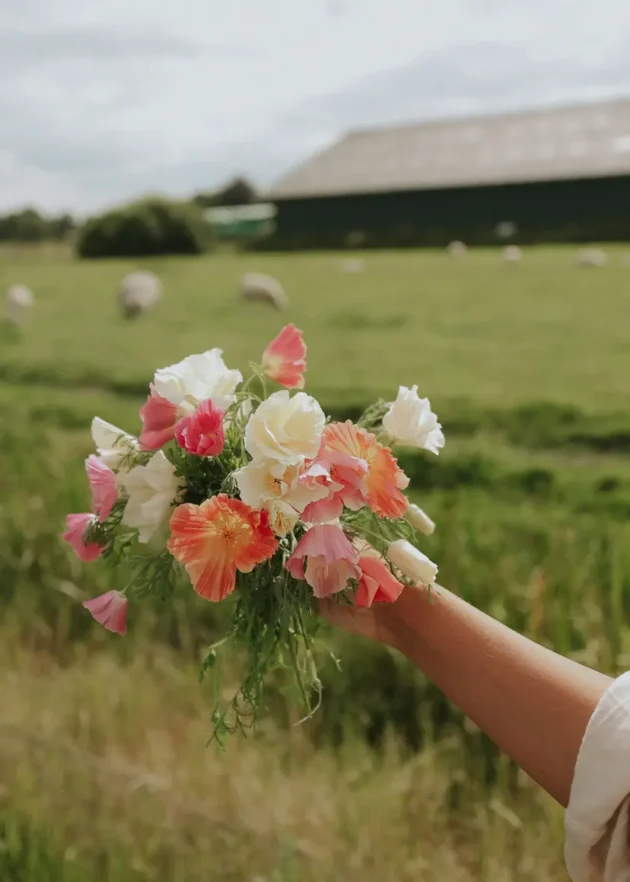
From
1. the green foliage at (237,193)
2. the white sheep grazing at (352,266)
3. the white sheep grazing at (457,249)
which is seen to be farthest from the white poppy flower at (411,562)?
the green foliage at (237,193)

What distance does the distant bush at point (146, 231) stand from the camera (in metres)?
9.46

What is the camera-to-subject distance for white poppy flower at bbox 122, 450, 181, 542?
2.61 feet

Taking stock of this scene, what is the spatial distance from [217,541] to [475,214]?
330 inches

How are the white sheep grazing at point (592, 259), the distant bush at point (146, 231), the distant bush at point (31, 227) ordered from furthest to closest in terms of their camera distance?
the distant bush at point (146, 231) → the distant bush at point (31, 227) → the white sheep grazing at point (592, 259)

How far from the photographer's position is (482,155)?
8.52 metres

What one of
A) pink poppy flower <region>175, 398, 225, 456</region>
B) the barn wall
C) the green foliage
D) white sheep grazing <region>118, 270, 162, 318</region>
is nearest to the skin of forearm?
pink poppy flower <region>175, 398, 225, 456</region>

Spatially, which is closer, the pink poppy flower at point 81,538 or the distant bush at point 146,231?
the pink poppy flower at point 81,538

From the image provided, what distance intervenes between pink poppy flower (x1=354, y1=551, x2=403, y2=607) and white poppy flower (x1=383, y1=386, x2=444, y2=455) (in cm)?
12

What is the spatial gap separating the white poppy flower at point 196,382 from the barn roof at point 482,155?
285 inches

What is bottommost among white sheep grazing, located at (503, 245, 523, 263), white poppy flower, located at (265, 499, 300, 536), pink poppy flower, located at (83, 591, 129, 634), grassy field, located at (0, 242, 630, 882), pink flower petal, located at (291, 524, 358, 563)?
grassy field, located at (0, 242, 630, 882)

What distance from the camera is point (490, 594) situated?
1998 mm

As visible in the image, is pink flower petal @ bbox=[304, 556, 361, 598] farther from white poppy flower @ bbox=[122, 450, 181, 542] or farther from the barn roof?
the barn roof

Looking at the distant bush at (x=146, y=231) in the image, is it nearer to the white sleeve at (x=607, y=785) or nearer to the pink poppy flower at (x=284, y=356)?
the pink poppy flower at (x=284, y=356)

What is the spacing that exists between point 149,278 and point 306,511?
224 inches
